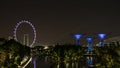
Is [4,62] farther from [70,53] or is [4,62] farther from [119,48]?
[70,53]

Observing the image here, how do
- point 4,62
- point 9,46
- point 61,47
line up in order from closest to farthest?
point 4,62 < point 9,46 < point 61,47

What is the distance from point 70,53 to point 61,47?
1875mm

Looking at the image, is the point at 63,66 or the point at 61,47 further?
the point at 61,47

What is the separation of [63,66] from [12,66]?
2034 cm

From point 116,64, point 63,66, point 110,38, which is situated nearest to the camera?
point 116,64

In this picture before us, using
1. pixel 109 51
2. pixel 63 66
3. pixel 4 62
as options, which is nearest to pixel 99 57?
pixel 109 51

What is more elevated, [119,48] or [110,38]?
[110,38]

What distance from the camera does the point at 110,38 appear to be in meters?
177

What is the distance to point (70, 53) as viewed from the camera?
204 ft

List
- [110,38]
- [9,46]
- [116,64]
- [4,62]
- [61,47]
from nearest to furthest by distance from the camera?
[116,64], [4,62], [9,46], [61,47], [110,38]

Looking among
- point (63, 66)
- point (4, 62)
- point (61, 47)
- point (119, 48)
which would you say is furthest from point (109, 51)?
point (61, 47)

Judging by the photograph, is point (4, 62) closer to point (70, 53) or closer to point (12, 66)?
point (12, 66)

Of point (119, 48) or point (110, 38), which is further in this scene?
point (110, 38)

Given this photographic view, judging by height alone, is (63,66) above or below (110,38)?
below
